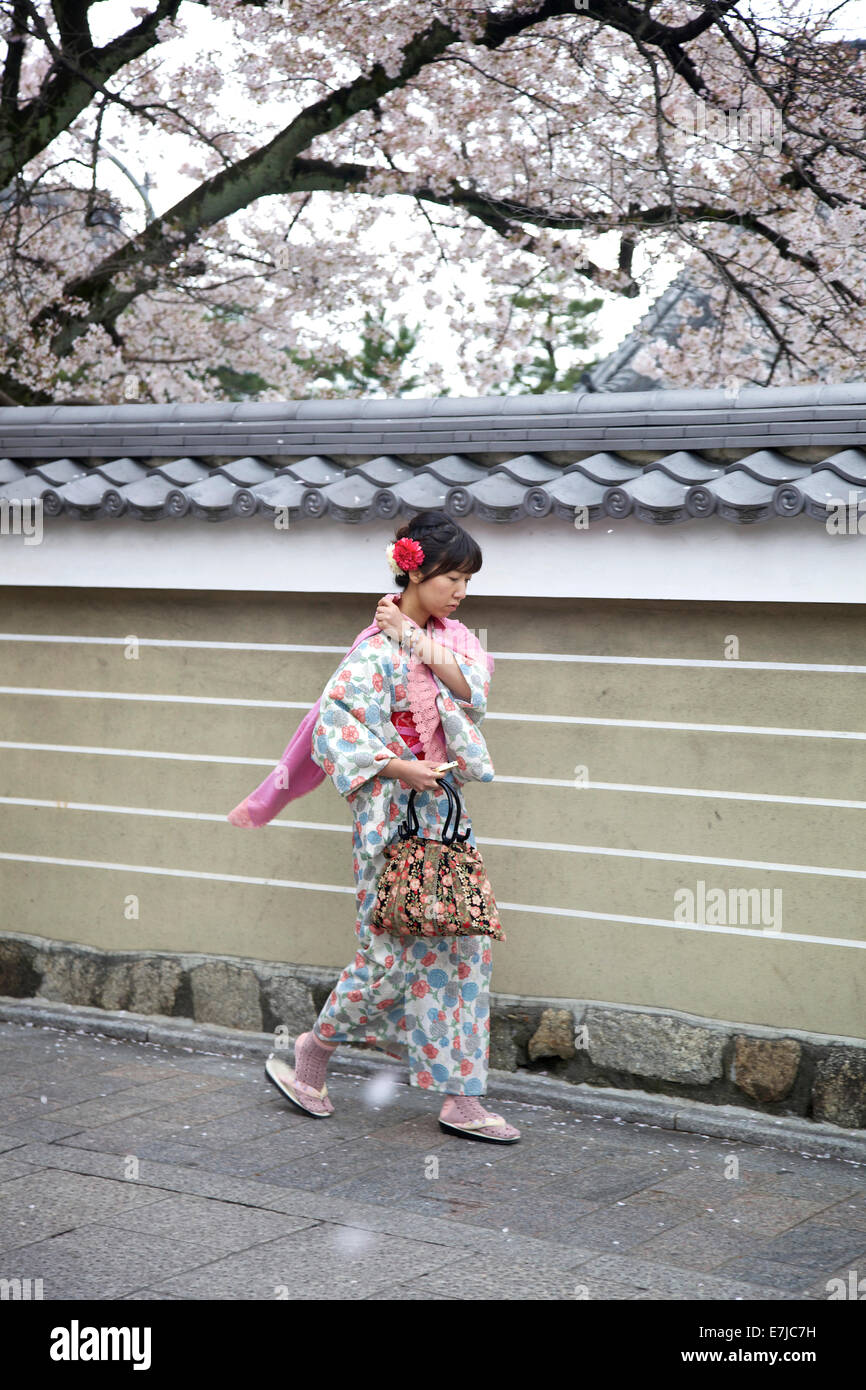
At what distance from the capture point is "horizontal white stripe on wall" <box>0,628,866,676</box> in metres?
4.93

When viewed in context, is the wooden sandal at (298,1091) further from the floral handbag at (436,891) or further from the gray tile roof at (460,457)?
the gray tile roof at (460,457)

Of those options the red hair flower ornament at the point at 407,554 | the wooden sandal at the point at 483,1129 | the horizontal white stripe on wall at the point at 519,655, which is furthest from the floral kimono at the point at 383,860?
the horizontal white stripe on wall at the point at 519,655

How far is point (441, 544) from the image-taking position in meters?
4.61

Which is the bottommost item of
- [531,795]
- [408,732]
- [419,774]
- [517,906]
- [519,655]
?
→ [517,906]

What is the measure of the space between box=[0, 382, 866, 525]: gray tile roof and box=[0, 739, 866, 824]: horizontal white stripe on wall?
1.06 m

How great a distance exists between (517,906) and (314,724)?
122cm

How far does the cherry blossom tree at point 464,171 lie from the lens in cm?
1016

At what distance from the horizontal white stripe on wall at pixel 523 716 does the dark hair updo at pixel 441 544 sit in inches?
37.5

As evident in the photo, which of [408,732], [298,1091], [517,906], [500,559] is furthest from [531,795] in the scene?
[298,1091]

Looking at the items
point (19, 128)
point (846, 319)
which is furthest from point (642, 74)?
point (19, 128)

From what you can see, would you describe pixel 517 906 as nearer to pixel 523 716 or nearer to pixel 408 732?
pixel 523 716

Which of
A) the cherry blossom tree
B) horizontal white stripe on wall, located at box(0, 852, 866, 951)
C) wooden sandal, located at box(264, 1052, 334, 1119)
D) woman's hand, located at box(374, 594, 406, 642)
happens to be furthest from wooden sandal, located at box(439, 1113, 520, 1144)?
the cherry blossom tree

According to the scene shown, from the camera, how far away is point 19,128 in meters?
11.1

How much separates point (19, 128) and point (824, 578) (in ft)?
29.5
